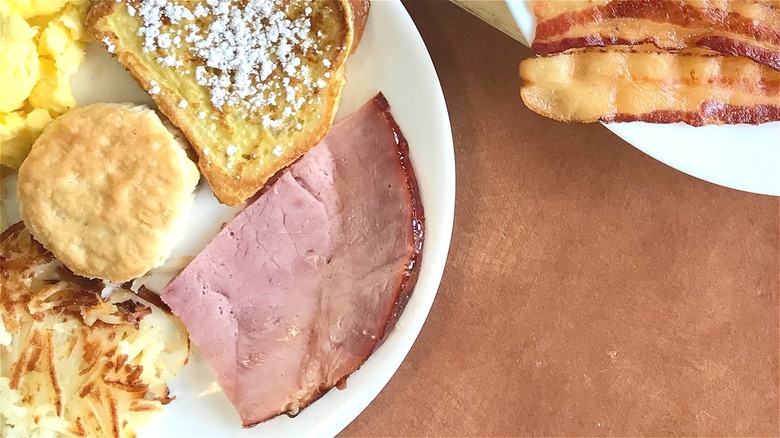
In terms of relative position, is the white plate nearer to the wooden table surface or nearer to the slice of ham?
the wooden table surface

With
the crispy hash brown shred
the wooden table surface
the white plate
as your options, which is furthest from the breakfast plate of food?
the white plate

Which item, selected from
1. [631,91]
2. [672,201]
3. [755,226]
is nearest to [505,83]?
[631,91]

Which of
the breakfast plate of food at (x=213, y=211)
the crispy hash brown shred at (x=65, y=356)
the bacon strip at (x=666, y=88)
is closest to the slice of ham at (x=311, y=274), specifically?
the breakfast plate of food at (x=213, y=211)

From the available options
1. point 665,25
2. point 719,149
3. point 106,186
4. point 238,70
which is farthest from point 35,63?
point 719,149

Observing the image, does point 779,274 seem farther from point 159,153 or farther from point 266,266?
point 159,153

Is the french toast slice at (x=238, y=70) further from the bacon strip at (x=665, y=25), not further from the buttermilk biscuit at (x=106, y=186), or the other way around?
the bacon strip at (x=665, y=25)

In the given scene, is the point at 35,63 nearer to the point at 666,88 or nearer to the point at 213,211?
the point at 213,211
